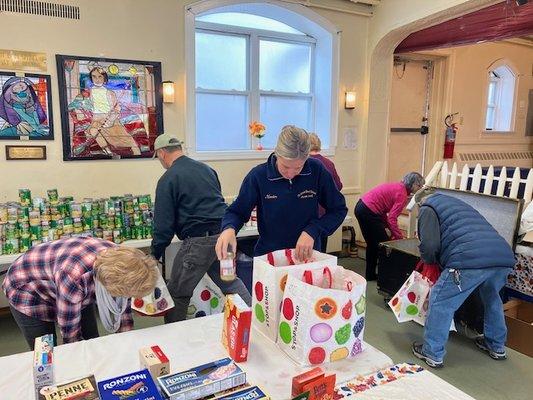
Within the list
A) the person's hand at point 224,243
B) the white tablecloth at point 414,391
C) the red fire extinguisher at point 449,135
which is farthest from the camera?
the red fire extinguisher at point 449,135

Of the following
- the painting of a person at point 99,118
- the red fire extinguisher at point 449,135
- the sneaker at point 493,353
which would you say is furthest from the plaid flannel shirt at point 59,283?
the red fire extinguisher at point 449,135

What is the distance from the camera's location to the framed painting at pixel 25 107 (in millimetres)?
3414

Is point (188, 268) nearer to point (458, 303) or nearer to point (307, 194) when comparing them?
point (307, 194)

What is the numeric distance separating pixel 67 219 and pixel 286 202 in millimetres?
1972

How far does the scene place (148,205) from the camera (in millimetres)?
3621

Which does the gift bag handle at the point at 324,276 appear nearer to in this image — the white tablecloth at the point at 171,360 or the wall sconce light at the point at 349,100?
the white tablecloth at the point at 171,360

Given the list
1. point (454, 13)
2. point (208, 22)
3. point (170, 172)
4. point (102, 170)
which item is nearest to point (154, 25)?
point (208, 22)

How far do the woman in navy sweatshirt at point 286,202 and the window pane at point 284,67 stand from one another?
2.90 m

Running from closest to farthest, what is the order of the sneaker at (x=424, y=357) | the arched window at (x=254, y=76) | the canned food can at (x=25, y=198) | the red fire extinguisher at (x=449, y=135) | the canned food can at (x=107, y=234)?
the sneaker at (x=424, y=357) → the canned food can at (x=25, y=198) → the canned food can at (x=107, y=234) → the arched window at (x=254, y=76) → the red fire extinguisher at (x=449, y=135)

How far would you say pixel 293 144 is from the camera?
1927 millimetres

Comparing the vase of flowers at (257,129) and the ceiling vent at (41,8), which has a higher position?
the ceiling vent at (41,8)

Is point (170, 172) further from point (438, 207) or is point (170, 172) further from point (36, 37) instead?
point (36, 37)

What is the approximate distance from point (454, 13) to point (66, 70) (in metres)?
3.46

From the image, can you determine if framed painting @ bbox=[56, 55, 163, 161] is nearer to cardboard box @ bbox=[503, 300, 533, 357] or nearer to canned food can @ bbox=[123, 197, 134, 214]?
canned food can @ bbox=[123, 197, 134, 214]
